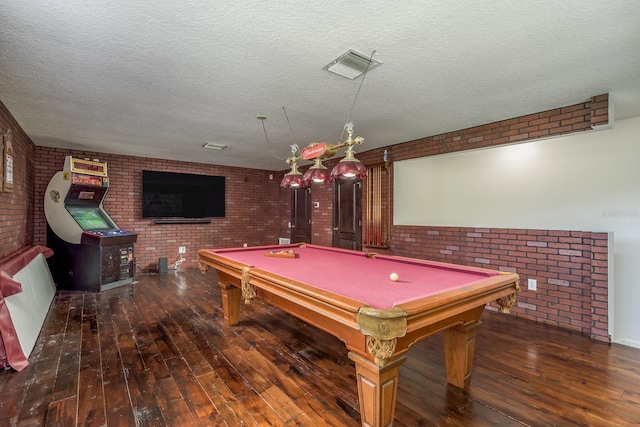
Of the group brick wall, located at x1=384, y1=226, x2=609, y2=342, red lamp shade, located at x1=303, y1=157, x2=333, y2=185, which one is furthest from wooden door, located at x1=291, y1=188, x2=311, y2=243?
red lamp shade, located at x1=303, y1=157, x2=333, y2=185

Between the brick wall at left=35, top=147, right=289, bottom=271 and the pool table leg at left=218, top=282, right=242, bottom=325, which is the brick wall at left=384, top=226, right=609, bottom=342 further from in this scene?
the brick wall at left=35, top=147, right=289, bottom=271

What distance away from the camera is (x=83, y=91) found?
2832mm

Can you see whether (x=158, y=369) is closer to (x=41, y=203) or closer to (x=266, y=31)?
(x=266, y=31)

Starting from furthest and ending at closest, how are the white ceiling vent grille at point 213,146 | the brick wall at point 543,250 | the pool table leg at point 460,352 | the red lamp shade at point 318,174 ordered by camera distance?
the white ceiling vent grille at point 213,146
the brick wall at point 543,250
the red lamp shade at point 318,174
the pool table leg at point 460,352

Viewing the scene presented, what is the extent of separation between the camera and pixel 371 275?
2311mm

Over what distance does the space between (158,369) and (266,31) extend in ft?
8.45

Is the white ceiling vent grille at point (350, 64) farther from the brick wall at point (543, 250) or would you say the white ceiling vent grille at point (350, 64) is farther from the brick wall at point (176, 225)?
the brick wall at point (176, 225)

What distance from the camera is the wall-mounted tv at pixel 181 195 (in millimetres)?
6179

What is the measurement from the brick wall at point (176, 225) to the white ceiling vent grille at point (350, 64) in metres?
5.29

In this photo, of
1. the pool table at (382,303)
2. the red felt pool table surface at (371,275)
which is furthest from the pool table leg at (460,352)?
the red felt pool table surface at (371,275)

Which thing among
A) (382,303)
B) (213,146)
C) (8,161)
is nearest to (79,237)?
(8,161)

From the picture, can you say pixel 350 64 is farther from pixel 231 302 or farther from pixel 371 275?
pixel 231 302

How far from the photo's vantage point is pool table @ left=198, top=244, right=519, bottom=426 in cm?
141

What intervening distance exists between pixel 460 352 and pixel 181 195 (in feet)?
20.1
